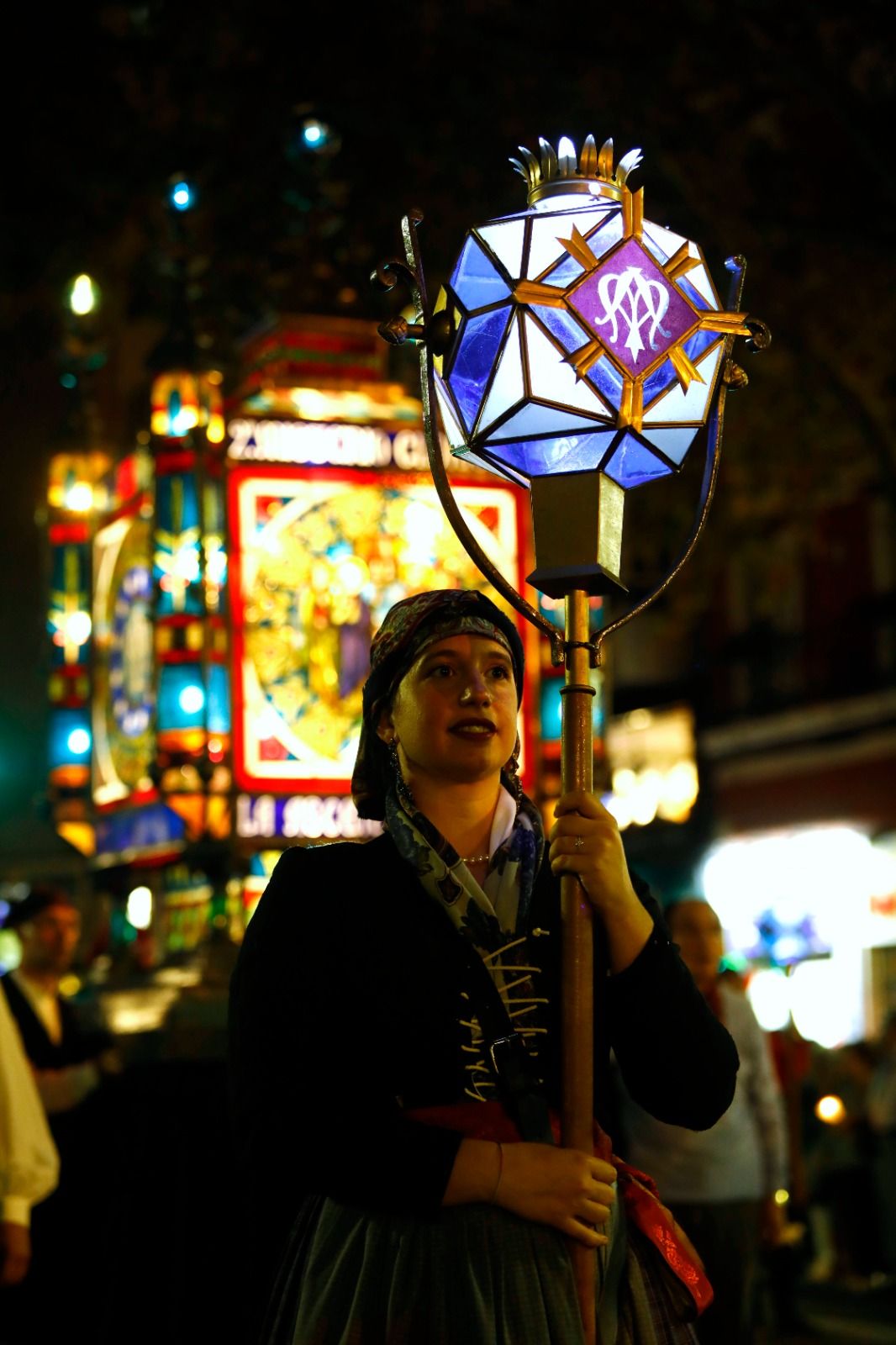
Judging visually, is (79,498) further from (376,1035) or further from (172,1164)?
(376,1035)

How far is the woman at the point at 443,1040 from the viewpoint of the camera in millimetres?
3352

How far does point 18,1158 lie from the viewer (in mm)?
5953

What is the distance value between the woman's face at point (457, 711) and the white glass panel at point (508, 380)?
438 mm

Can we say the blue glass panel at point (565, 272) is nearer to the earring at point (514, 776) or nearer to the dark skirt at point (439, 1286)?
the earring at point (514, 776)

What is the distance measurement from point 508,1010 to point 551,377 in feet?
3.60

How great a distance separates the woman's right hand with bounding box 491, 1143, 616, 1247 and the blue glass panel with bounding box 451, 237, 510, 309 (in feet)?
4.82

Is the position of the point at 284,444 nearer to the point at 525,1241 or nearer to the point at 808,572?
the point at 525,1241

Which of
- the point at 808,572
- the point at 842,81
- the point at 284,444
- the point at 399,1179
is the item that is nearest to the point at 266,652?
the point at 284,444

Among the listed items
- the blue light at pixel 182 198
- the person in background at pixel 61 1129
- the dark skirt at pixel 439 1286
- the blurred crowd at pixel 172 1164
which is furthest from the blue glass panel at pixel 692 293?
the blue light at pixel 182 198

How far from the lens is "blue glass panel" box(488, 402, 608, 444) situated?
3865mm

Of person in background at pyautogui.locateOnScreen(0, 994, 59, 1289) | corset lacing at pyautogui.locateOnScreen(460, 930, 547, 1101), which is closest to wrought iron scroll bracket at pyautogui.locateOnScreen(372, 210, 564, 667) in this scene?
corset lacing at pyautogui.locateOnScreen(460, 930, 547, 1101)

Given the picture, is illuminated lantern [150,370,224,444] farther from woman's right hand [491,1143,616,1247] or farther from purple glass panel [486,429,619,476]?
woman's right hand [491,1143,616,1247]

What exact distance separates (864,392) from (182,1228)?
324 inches

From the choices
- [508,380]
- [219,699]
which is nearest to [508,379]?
[508,380]
